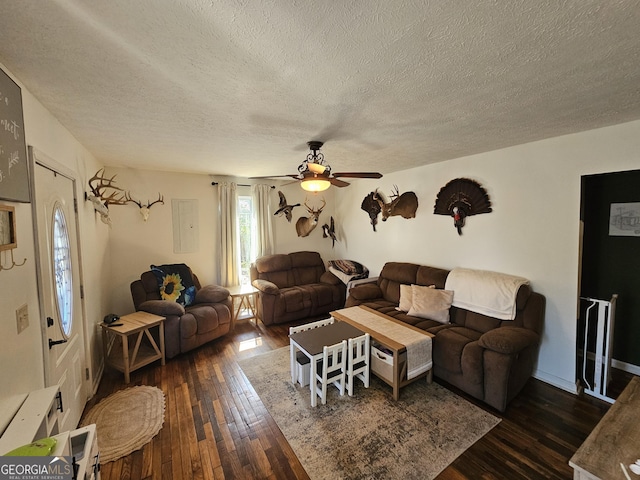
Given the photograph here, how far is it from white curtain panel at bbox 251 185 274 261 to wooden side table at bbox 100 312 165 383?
6.96 feet

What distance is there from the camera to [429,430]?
211 centimetres

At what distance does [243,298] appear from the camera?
13.9 ft

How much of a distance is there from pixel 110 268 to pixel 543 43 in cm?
489

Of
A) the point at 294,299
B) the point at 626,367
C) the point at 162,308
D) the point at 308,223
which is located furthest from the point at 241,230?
the point at 626,367

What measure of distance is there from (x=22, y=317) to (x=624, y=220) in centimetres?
509

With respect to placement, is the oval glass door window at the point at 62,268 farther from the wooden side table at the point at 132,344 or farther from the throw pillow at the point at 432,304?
the throw pillow at the point at 432,304

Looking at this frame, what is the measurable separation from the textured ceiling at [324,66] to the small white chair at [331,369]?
6.56ft

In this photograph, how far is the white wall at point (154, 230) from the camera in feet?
12.5

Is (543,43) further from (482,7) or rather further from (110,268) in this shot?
(110,268)

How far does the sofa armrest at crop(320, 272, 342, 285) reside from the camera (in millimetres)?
4895

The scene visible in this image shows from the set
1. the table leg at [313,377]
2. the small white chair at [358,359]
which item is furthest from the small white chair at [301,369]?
the small white chair at [358,359]

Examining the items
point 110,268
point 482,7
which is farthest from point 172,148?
point 482,7

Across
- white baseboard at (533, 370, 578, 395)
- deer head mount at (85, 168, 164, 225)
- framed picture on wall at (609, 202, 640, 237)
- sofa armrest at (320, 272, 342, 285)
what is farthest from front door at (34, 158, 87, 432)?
framed picture on wall at (609, 202, 640, 237)

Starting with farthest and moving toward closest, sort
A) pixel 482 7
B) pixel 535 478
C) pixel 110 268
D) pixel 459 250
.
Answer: pixel 110 268, pixel 459 250, pixel 535 478, pixel 482 7
